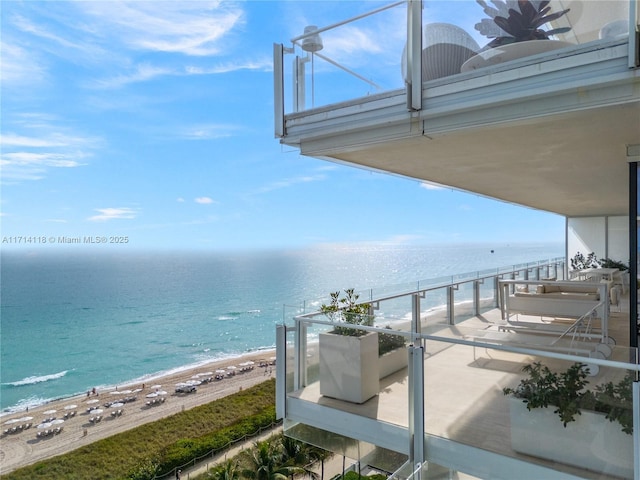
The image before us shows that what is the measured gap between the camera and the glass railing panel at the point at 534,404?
3006 mm

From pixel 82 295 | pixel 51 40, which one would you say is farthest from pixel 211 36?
pixel 82 295

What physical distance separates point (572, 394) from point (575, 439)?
1.11 feet

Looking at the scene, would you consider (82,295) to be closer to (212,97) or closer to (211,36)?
(212,97)

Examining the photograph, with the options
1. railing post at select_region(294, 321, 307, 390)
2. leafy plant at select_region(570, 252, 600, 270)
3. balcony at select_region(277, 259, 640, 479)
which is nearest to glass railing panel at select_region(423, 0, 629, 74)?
balcony at select_region(277, 259, 640, 479)

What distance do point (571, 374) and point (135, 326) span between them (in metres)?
74.3

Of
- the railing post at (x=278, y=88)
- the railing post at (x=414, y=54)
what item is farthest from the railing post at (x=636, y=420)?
the railing post at (x=278, y=88)

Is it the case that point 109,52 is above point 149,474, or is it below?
above

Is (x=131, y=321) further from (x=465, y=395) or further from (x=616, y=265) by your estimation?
(x=465, y=395)

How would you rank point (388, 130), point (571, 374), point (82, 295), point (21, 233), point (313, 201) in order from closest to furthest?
point (571, 374) < point (388, 130) < point (82, 295) < point (21, 233) < point (313, 201)

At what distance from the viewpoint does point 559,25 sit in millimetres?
3533

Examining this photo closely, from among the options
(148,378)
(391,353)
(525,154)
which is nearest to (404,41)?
(525,154)

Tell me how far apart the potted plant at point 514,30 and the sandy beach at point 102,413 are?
28.4 meters

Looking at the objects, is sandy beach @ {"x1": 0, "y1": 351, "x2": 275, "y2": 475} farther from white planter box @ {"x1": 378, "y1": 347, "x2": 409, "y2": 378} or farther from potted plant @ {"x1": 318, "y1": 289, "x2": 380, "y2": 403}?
white planter box @ {"x1": 378, "y1": 347, "x2": 409, "y2": 378}

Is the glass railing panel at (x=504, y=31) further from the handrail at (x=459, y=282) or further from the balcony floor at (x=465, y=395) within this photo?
the handrail at (x=459, y=282)
